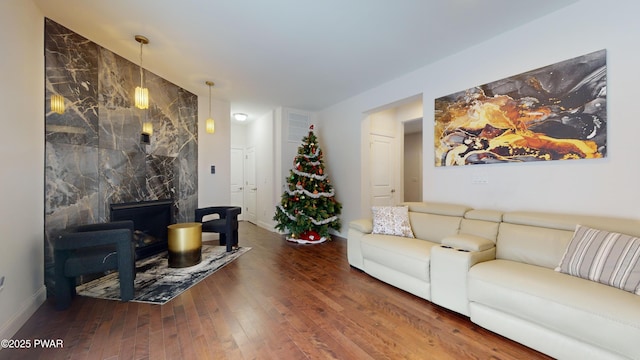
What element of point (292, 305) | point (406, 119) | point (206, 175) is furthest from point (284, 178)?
point (292, 305)

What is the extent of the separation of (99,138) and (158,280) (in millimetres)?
1863

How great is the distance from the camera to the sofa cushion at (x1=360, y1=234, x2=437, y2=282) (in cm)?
255

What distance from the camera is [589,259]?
189cm

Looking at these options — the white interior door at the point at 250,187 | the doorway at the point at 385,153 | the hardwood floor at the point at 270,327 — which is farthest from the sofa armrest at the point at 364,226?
the white interior door at the point at 250,187

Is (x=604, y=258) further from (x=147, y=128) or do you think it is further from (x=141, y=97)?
(x=147, y=128)

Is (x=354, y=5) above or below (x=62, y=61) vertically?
above

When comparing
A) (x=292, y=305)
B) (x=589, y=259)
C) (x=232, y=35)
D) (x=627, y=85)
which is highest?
(x=232, y=35)

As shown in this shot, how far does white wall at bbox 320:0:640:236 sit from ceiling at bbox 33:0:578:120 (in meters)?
0.19

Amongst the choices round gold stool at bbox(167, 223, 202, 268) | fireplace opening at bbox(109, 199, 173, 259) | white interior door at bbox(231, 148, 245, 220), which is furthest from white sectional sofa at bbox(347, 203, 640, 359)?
white interior door at bbox(231, 148, 245, 220)

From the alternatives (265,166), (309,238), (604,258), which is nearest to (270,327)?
(604,258)

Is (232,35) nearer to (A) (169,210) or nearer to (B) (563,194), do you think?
(A) (169,210)

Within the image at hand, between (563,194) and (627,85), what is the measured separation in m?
0.99

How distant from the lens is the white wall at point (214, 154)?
193 inches

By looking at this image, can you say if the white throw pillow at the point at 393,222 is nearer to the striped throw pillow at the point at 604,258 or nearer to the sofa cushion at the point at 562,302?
the sofa cushion at the point at 562,302
